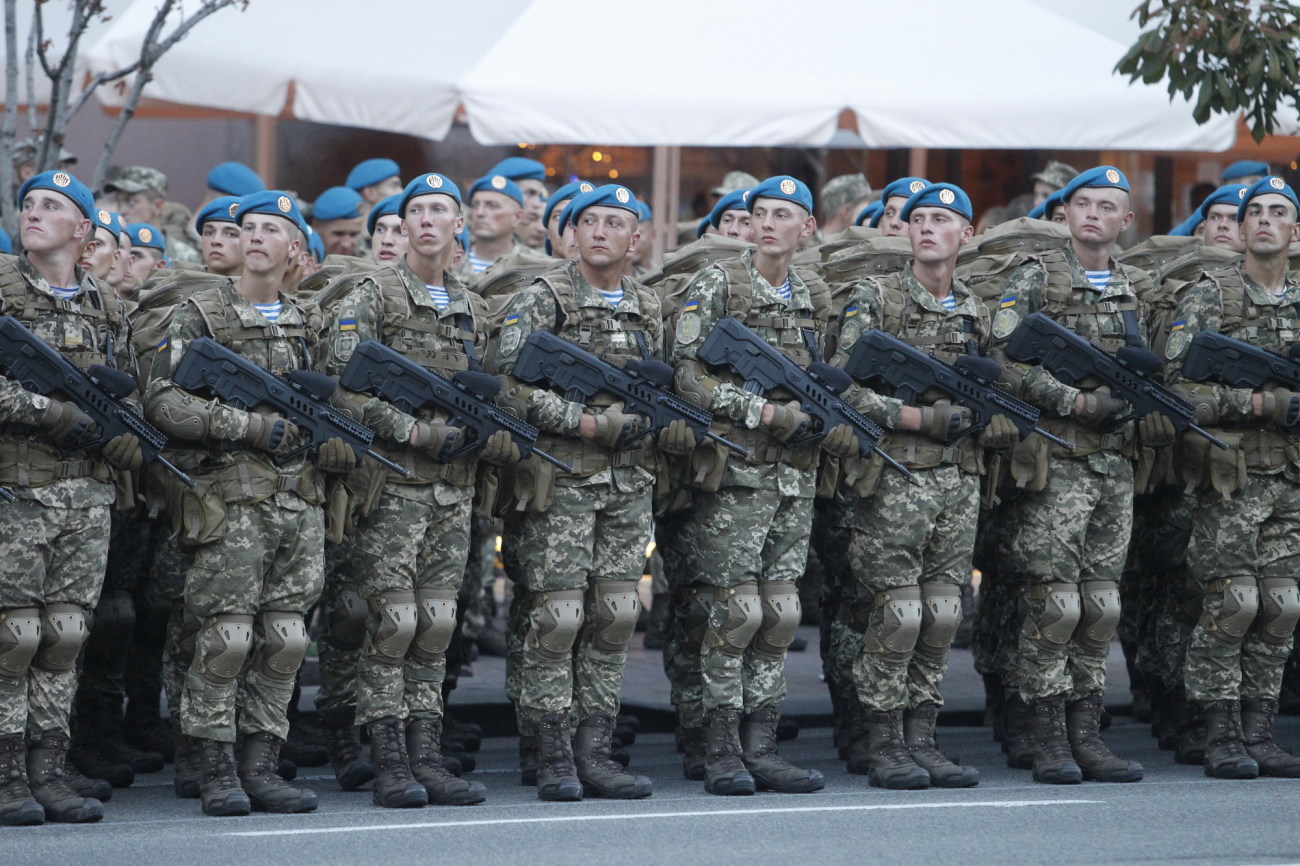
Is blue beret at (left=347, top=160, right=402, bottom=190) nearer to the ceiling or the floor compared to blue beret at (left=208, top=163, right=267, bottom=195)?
nearer to the ceiling

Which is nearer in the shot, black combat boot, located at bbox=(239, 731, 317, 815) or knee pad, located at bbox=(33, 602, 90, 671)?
knee pad, located at bbox=(33, 602, 90, 671)

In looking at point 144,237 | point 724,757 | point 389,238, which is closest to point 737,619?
A: point 724,757

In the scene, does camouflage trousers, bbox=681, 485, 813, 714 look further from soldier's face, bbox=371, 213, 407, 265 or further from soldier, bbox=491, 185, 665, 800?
soldier's face, bbox=371, 213, 407, 265

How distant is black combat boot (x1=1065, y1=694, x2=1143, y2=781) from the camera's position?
26.1 ft

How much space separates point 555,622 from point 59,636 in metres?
1.82

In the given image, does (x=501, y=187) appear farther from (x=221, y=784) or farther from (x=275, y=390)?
(x=221, y=784)

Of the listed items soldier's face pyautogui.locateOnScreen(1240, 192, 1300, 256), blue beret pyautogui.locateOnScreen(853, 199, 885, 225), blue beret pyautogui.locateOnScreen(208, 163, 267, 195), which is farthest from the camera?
blue beret pyautogui.locateOnScreen(853, 199, 885, 225)

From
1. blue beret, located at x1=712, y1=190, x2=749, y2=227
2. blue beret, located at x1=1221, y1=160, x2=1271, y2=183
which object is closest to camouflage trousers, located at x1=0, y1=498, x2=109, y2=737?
blue beret, located at x1=712, y1=190, x2=749, y2=227

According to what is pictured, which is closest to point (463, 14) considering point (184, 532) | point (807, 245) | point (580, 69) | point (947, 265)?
point (580, 69)

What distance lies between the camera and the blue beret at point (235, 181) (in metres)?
9.88

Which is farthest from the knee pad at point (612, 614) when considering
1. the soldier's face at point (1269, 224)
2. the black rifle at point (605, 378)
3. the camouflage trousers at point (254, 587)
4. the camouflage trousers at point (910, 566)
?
the soldier's face at point (1269, 224)

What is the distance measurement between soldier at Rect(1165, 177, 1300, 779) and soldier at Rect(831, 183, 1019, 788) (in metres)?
1.01

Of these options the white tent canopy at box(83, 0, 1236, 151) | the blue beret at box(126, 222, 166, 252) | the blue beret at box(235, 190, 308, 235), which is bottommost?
the blue beret at box(126, 222, 166, 252)

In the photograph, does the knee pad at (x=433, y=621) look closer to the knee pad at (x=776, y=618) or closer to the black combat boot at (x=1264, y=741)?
the knee pad at (x=776, y=618)
